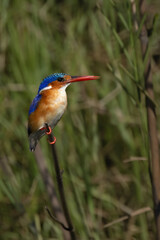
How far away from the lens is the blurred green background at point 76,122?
76.2 inches

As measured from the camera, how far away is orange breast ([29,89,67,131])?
0.95 metres

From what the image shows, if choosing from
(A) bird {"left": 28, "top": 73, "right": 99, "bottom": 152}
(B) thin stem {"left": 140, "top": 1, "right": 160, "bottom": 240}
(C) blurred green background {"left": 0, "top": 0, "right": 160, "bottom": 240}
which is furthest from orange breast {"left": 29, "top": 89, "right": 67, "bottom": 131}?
(C) blurred green background {"left": 0, "top": 0, "right": 160, "bottom": 240}

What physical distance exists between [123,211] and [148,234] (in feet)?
0.55

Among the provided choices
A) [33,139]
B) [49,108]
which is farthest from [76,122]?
[49,108]

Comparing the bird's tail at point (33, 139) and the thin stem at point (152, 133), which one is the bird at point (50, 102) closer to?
the bird's tail at point (33, 139)

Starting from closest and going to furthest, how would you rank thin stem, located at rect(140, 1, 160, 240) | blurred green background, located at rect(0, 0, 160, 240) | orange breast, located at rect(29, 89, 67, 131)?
orange breast, located at rect(29, 89, 67, 131)
thin stem, located at rect(140, 1, 160, 240)
blurred green background, located at rect(0, 0, 160, 240)

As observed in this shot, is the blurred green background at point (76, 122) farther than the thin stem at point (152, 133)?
Yes

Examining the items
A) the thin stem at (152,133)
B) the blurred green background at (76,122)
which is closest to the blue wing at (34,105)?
the thin stem at (152,133)

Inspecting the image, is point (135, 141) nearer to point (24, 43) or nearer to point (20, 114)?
point (20, 114)

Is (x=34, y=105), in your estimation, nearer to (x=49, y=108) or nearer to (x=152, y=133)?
(x=49, y=108)

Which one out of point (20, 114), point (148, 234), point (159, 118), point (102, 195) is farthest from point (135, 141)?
point (20, 114)

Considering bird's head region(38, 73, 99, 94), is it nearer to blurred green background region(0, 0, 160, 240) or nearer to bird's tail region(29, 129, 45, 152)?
bird's tail region(29, 129, 45, 152)

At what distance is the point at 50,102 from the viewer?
972 mm

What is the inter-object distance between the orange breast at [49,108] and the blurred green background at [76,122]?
31.7 inches
